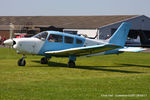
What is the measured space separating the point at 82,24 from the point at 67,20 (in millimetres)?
7036

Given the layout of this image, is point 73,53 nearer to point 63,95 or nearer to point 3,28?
point 63,95

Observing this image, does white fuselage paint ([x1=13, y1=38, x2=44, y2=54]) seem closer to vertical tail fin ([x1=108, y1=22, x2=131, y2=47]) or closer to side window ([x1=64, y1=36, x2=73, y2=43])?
side window ([x1=64, y1=36, x2=73, y2=43])

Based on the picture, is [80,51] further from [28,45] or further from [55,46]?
[28,45]

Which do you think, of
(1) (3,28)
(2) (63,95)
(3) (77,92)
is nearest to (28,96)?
(2) (63,95)

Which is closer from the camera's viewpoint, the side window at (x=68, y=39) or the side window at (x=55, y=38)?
the side window at (x=55, y=38)

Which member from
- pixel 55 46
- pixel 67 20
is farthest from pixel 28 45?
pixel 67 20

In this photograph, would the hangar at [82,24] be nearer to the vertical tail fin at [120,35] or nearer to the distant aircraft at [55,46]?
the vertical tail fin at [120,35]

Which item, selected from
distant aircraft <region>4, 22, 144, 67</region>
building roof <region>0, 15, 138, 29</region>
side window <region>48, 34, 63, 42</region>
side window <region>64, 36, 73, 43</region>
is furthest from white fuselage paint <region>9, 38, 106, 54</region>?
building roof <region>0, 15, 138, 29</region>

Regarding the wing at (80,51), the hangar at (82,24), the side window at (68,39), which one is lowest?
the wing at (80,51)

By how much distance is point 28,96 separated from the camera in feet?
27.4

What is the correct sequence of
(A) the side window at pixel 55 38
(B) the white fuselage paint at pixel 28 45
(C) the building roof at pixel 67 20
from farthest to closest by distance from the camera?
(C) the building roof at pixel 67 20 < (A) the side window at pixel 55 38 < (B) the white fuselage paint at pixel 28 45

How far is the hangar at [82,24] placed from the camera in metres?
62.3

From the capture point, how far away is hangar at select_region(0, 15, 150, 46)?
6228 cm

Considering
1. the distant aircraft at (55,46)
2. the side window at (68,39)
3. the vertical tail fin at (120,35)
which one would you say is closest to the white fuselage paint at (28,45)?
the distant aircraft at (55,46)
